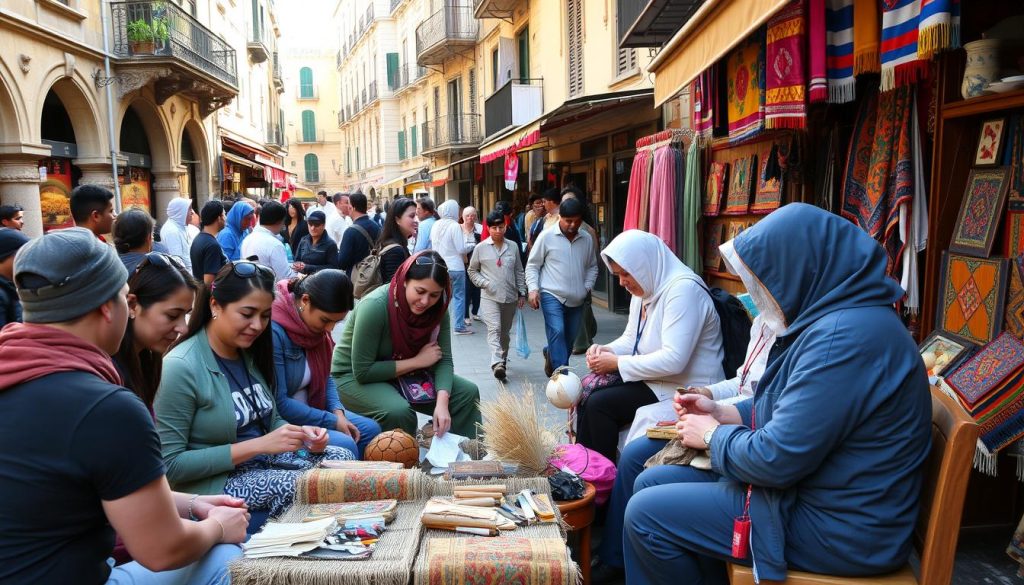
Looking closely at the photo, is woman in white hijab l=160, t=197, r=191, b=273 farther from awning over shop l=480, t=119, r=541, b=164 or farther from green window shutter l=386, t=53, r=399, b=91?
green window shutter l=386, t=53, r=399, b=91

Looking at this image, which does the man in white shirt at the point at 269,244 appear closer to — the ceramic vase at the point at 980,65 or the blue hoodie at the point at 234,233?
the blue hoodie at the point at 234,233

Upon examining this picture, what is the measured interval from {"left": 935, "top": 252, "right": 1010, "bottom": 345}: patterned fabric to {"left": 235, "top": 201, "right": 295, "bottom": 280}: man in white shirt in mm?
5270

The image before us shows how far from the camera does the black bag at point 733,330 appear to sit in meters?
4.16

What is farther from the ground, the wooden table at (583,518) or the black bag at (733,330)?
the black bag at (733,330)

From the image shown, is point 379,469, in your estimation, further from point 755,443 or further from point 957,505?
point 957,505

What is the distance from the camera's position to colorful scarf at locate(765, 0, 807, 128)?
4.34 metres

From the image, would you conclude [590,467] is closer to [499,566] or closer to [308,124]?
[499,566]

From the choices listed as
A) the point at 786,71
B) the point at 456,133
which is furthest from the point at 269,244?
the point at 456,133

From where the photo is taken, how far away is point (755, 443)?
8.03ft

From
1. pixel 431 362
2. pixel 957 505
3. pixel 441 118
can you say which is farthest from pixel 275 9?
pixel 957 505

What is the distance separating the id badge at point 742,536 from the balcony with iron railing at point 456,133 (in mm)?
23493

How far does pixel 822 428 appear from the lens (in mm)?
2289

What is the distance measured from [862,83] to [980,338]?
1.78 meters

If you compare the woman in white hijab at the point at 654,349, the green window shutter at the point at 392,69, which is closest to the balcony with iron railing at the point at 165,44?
the woman in white hijab at the point at 654,349
